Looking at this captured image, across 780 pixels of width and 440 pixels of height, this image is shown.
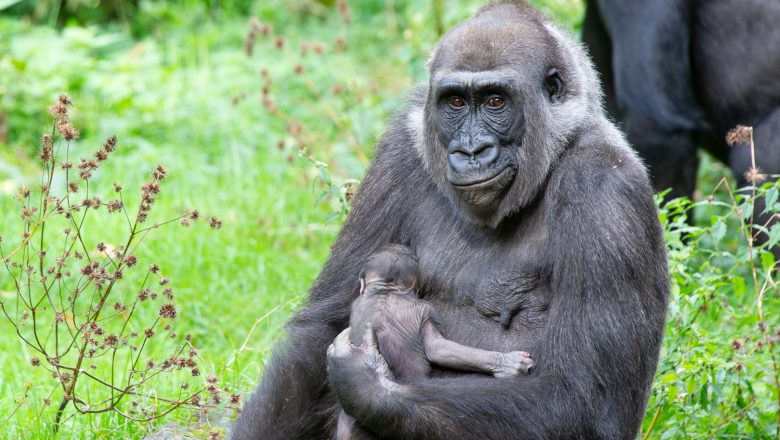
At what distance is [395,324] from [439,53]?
96cm

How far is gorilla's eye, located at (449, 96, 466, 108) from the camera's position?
3.72 meters

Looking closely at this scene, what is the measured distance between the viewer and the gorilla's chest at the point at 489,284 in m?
3.68

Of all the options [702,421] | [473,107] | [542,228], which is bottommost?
[702,421]

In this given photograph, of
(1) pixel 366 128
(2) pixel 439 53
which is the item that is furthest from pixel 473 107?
(1) pixel 366 128

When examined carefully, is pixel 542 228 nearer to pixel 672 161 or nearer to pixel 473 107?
pixel 473 107

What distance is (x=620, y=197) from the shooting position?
3.53 meters

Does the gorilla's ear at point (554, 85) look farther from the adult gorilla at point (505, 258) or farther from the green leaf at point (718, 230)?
the green leaf at point (718, 230)

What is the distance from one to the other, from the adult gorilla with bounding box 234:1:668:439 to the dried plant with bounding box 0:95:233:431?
478mm

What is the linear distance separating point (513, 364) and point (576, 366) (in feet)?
0.71

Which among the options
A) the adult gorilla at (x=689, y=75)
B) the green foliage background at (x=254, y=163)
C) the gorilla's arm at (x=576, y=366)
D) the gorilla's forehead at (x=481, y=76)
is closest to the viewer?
the gorilla's arm at (x=576, y=366)

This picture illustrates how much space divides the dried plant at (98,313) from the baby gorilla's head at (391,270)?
1.88 ft

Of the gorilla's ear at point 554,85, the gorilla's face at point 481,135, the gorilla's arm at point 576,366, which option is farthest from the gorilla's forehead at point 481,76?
the gorilla's arm at point 576,366

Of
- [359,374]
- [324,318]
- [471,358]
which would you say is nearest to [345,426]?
[359,374]

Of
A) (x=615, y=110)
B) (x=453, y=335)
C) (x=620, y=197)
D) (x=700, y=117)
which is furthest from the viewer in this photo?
(x=615, y=110)
